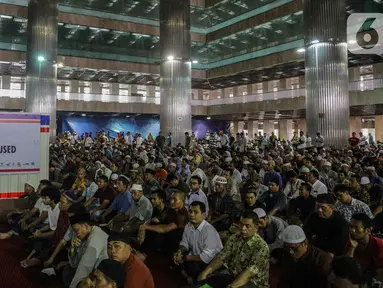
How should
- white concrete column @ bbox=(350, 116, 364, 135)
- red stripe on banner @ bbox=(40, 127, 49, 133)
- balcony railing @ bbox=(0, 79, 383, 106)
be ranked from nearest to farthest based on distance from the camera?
red stripe on banner @ bbox=(40, 127, 49, 133) < balcony railing @ bbox=(0, 79, 383, 106) < white concrete column @ bbox=(350, 116, 364, 135)

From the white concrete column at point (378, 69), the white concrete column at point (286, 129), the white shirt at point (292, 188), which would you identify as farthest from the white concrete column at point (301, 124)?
the white shirt at point (292, 188)

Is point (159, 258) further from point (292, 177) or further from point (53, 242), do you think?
point (292, 177)

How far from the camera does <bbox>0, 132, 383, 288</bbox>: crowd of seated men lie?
348 centimetres

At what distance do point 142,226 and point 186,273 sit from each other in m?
1.27

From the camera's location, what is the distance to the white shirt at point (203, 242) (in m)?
4.55

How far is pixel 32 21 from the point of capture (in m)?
20.2

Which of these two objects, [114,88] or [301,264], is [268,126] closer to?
[114,88]

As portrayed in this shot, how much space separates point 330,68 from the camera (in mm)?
17094

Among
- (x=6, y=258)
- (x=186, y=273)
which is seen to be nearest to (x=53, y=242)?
(x=6, y=258)

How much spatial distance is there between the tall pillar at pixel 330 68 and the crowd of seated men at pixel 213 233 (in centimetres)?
761

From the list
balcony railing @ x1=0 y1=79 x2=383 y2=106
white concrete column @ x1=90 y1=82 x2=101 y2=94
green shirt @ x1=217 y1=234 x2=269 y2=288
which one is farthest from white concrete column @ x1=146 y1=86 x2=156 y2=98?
green shirt @ x1=217 y1=234 x2=269 y2=288

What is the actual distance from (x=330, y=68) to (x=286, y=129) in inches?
661

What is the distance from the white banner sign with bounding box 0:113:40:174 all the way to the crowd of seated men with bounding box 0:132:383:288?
570 mm

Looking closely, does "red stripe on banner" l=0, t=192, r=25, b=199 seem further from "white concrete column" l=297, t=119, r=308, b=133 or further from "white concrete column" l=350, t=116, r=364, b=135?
"white concrete column" l=297, t=119, r=308, b=133
